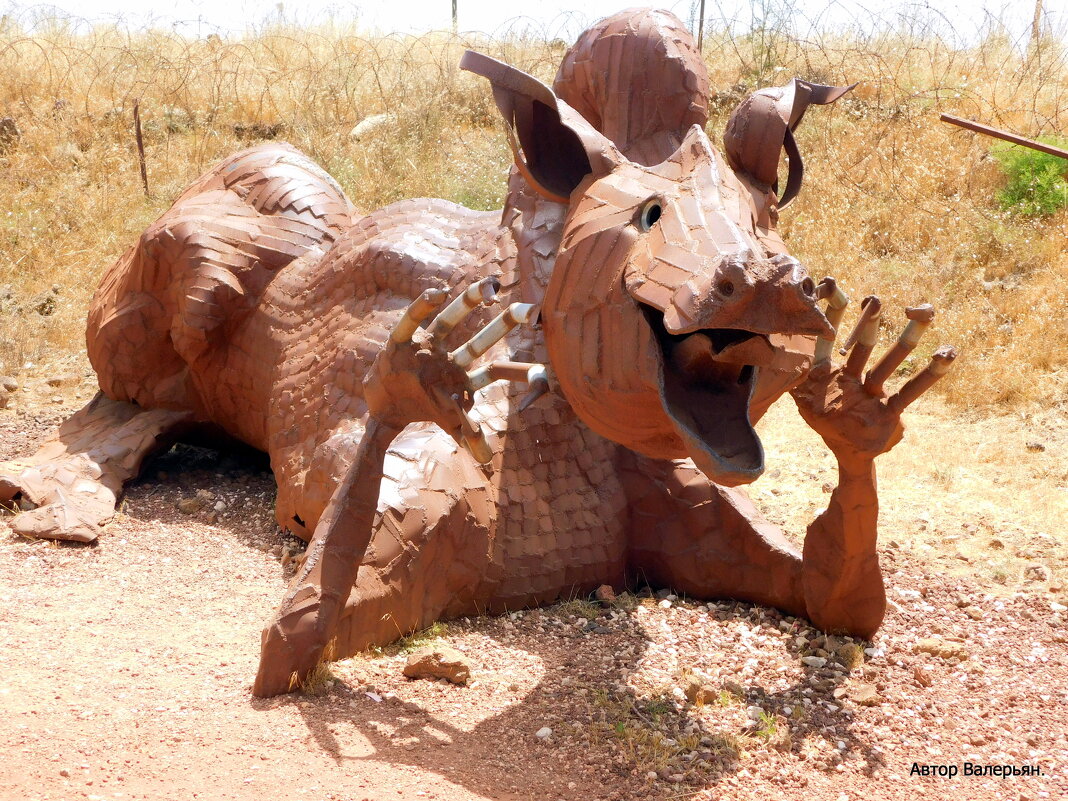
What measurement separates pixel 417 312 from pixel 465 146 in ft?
26.8

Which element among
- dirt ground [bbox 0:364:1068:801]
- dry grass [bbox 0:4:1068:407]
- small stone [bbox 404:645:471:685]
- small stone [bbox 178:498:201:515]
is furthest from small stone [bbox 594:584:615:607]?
dry grass [bbox 0:4:1068:407]

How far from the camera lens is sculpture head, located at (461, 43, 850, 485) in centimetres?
240

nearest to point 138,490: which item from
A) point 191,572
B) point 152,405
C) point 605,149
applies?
point 152,405

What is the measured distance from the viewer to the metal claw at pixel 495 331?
110 inches

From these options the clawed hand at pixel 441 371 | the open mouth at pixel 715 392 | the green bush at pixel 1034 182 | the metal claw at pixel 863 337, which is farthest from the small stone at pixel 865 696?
the green bush at pixel 1034 182

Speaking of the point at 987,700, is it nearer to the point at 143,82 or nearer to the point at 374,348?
the point at 374,348

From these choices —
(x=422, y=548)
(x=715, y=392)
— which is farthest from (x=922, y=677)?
(x=422, y=548)

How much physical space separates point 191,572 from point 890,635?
2782 mm

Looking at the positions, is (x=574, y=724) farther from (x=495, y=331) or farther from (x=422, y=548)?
(x=495, y=331)

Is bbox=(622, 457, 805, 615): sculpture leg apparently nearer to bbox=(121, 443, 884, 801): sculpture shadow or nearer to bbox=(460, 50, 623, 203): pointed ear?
bbox=(121, 443, 884, 801): sculpture shadow

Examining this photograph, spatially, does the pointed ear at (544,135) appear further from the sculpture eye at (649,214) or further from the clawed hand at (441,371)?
the clawed hand at (441,371)

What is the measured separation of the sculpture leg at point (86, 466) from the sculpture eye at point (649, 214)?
124 inches

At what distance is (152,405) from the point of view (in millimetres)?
5770

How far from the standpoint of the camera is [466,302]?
9.50ft
